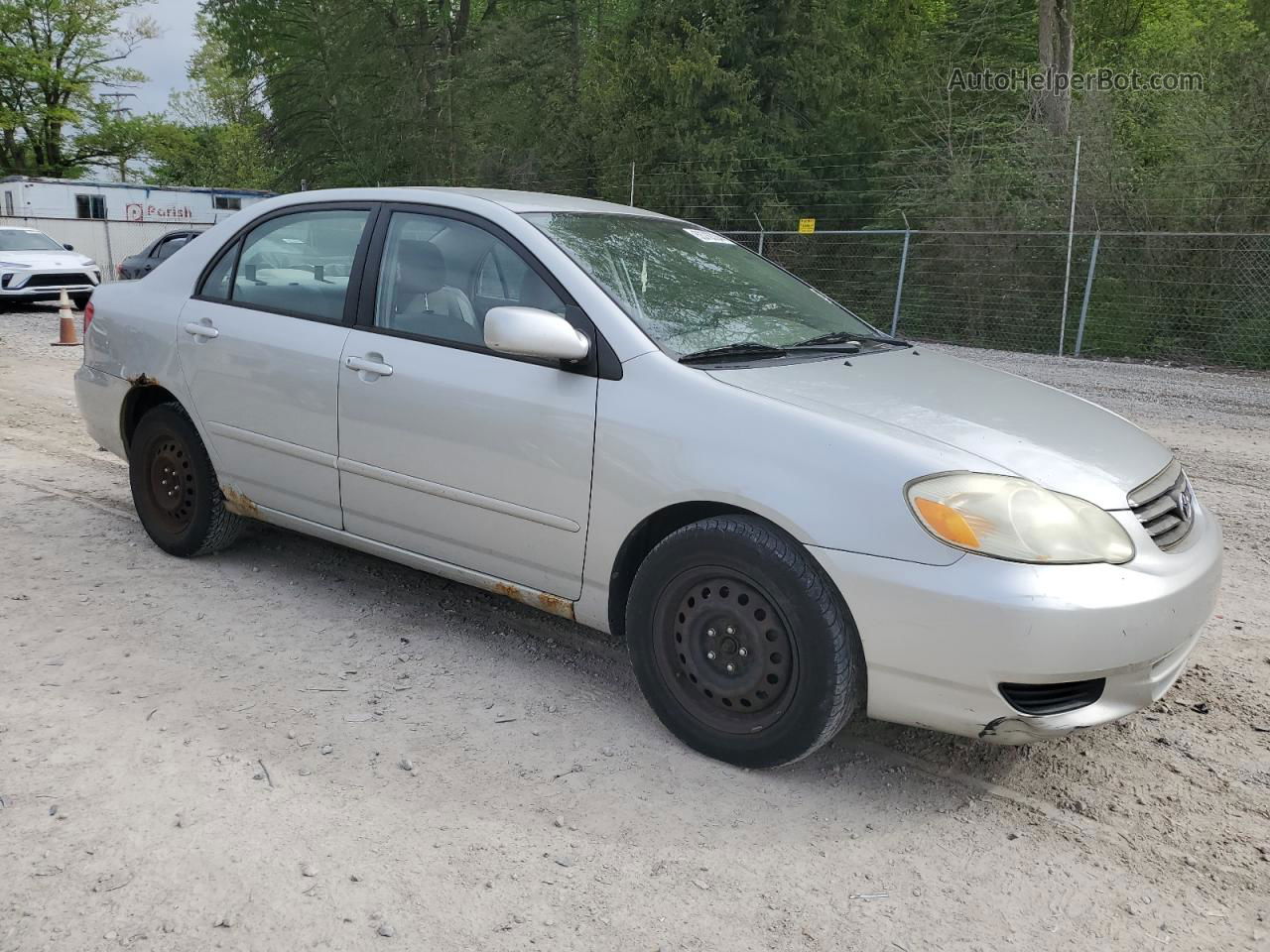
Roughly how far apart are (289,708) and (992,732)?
2.16 m

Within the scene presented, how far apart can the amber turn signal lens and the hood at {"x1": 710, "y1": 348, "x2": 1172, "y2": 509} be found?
0.20 meters

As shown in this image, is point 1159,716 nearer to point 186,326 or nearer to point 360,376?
point 360,376

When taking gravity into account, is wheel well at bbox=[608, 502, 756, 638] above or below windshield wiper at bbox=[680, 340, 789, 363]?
below

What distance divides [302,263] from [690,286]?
1640mm

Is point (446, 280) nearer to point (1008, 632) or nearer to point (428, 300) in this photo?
point (428, 300)

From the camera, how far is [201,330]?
456 centimetres

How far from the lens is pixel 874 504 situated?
9.38 feet

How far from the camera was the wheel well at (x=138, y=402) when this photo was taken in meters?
4.88

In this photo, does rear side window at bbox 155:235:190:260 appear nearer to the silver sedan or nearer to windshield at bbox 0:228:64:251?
windshield at bbox 0:228:64:251

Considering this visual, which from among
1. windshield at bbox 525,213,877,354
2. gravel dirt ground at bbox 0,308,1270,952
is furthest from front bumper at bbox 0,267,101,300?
windshield at bbox 525,213,877,354

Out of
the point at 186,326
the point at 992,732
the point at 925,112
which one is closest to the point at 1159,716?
the point at 992,732

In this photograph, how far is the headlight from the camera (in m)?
2.76

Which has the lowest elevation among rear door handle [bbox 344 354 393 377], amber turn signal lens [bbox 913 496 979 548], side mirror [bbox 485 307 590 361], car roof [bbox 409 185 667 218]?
amber turn signal lens [bbox 913 496 979 548]

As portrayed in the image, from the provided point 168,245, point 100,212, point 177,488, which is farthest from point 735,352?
point 100,212
